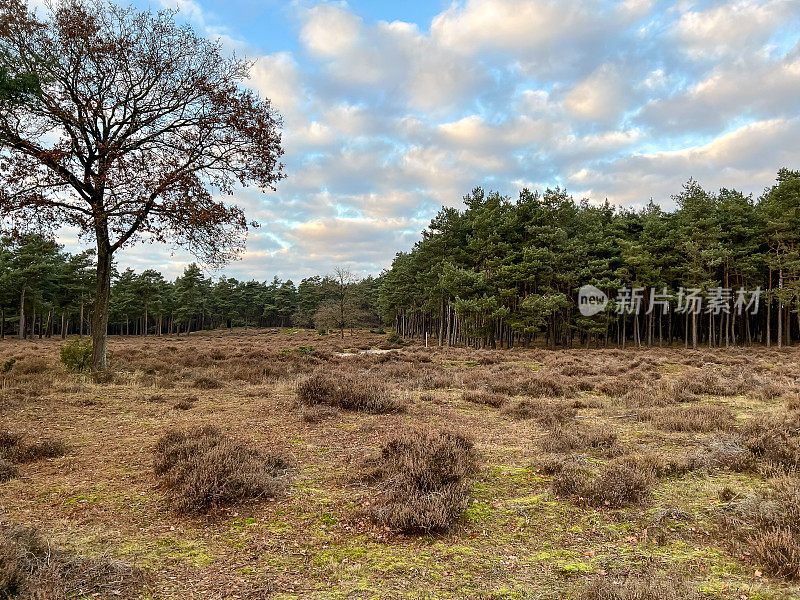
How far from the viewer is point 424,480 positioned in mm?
4641

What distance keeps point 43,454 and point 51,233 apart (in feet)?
34.2

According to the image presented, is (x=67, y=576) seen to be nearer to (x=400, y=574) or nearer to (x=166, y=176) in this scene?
(x=400, y=574)

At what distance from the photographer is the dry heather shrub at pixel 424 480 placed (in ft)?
13.0

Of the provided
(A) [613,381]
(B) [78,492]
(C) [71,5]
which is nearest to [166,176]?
(C) [71,5]

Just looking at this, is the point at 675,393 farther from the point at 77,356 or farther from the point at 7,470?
the point at 77,356

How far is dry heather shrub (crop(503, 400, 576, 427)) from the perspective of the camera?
8.59m

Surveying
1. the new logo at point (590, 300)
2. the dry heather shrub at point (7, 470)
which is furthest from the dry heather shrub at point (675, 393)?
the new logo at point (590, 300)

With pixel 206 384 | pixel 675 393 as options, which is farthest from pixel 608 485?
pixel 206 384

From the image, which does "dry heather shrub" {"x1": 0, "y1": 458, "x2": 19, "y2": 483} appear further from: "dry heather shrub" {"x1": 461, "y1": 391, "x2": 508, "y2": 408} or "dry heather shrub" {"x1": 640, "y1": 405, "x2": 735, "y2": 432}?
"dry heather shrub" {"x1": 640, "y1": 405, "x2": 735, "y2": 432}

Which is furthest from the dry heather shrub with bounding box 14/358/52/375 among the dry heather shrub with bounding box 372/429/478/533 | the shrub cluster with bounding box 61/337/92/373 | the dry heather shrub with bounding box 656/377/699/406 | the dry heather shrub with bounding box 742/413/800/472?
the dry heather shrub with bounding box 656/377/699/406

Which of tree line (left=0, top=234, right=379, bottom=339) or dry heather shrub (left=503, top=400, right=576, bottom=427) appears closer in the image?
dry heather shrub (left=503, top=400, right=576, bottom=427)

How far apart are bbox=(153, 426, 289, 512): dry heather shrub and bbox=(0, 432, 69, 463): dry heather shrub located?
1625mm

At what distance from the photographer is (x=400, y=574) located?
324cm

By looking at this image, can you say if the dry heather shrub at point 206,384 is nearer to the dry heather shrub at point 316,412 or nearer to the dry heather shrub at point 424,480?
the dry heather shrub at point 316,412
